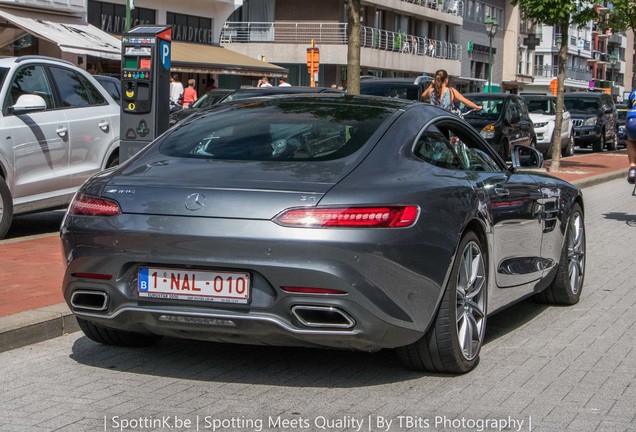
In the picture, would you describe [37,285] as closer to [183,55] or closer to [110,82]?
[110,82]

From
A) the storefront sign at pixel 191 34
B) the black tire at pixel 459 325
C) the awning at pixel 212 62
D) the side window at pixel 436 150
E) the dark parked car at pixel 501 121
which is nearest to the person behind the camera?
the black tire at pixel 459 325

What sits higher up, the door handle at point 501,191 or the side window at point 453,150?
the side window at point 453,150

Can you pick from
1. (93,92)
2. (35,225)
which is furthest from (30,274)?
(93,92)

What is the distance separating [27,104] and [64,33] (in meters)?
19.9

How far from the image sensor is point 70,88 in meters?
12.2

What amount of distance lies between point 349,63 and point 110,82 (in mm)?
Answer: 3494

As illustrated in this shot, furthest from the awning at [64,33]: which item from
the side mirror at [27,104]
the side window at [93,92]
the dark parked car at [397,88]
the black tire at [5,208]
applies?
the black tire at [5,208]

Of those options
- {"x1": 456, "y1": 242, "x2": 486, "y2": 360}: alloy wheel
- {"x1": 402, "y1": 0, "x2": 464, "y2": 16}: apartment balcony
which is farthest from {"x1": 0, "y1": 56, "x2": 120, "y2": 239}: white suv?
{"x1": 402, "y1": 0, "x2": 464, "y2": 16}: apartment balcony

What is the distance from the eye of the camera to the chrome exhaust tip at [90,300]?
18.5 ft

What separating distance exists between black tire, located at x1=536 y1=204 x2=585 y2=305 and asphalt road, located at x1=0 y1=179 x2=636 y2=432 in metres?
0.66

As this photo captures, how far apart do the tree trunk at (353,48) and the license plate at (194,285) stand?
12.0 metres

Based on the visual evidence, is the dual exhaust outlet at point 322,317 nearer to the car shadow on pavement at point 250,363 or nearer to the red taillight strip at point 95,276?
the car shadow on pavement at point 250,363

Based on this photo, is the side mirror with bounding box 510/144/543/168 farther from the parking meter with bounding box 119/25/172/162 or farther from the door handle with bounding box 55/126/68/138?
the door handle with bounding box 55/126/68/138

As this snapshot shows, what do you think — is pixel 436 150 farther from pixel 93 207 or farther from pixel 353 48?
pixel 353 48
